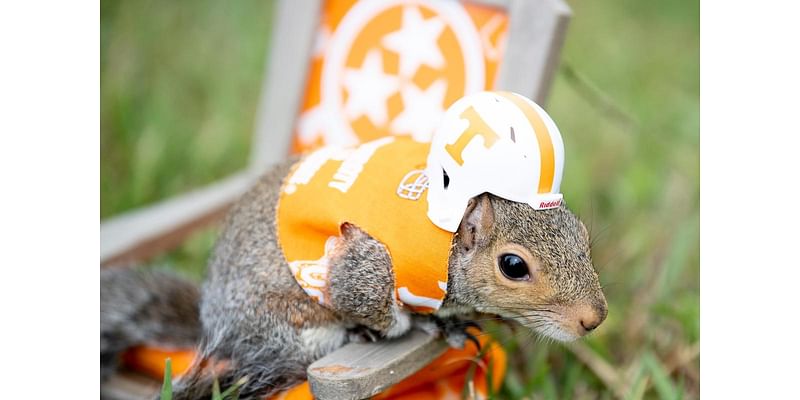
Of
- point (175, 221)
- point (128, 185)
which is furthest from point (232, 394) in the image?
point (128, 185)

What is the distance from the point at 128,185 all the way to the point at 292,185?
5.19ft

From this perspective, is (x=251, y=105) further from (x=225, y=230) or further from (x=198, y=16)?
(x=225, y=230)

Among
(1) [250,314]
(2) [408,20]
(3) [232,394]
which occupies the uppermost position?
(2) [408,20]

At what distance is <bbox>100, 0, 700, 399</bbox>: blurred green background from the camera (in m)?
2.45

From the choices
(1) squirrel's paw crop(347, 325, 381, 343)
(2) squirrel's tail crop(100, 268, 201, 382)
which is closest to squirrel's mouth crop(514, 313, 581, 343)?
(1) squirrel's paw crop(347, 325, 381, 343)

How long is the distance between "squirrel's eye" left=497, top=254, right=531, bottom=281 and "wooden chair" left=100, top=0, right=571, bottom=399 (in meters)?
0.29

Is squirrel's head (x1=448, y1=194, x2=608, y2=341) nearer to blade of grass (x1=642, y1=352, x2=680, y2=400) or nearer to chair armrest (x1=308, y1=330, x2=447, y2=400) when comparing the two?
chair armrest (x1=308, y1=330, x2=447, y2=400)

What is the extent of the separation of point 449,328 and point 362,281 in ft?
0.98

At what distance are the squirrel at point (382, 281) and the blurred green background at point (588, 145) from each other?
481mm

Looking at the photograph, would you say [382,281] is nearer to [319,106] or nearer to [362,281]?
[362,281]

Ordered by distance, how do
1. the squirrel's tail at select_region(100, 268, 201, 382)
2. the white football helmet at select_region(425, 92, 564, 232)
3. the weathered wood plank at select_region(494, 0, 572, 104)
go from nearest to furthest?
the white football helmet at select_region(425, 92, 564, 232) < the weathered wood plank at select_region(494, 0, 572, 104) < the squirrel's tail at select_region(100, 268, 201, 382)

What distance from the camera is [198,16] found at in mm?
4445

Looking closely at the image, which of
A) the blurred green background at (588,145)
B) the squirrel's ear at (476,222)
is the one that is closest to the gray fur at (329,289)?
the squirrel's ear at (476,222)

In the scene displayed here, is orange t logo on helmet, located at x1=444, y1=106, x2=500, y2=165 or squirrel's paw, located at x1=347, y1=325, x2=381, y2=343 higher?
orange t logo on helmet, located at x1=444, y1=106, x2=500, y2=165
